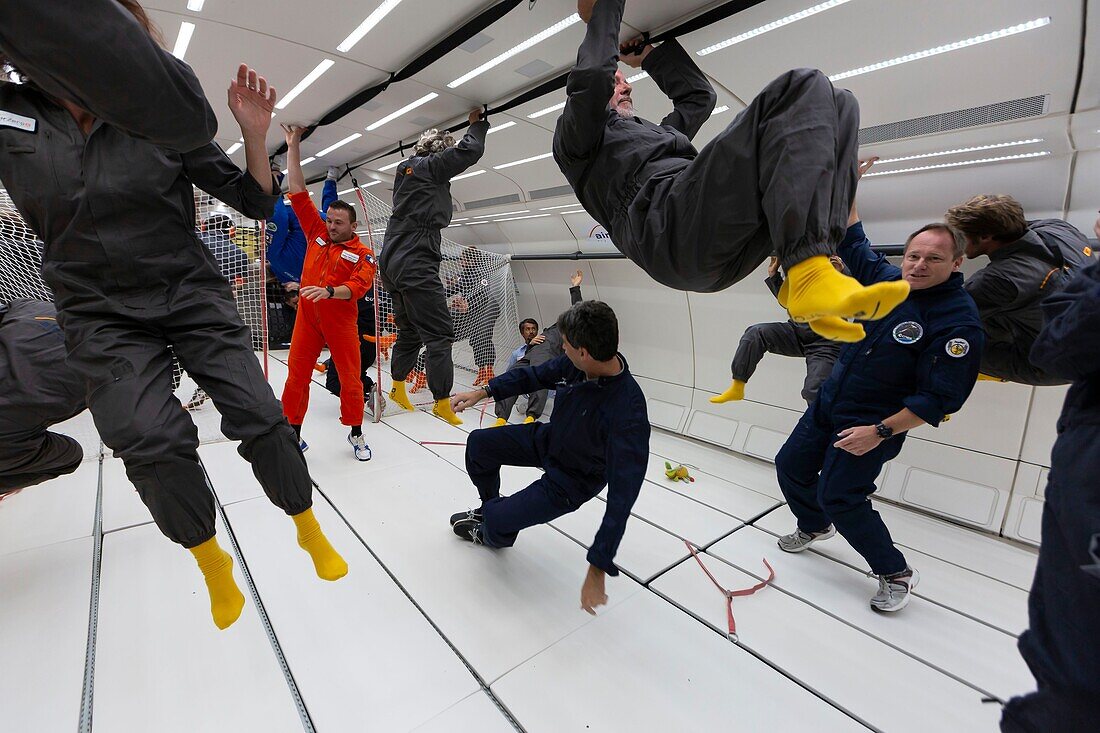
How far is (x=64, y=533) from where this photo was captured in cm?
253

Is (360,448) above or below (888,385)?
below

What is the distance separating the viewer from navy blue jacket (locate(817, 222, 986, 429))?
1.97 metres

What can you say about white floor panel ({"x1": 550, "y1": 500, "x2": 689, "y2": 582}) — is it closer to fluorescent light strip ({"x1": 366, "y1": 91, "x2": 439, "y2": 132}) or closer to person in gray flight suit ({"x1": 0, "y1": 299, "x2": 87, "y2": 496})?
person in gray flight suit ({"x1": 0, "y1": 299, "x2": 87, "y2": 496})

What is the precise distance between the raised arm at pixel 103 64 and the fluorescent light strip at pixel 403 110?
108 inches

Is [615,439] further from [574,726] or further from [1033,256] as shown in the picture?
[1033,256]

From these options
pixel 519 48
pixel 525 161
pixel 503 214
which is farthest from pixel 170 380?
pixel 503 214

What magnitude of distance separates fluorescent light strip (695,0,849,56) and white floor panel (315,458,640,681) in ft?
9.34

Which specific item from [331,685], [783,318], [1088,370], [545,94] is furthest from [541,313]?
[1088,370]

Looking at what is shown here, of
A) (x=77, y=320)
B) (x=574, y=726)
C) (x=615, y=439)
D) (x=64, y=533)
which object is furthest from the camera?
(x=64, y=533)

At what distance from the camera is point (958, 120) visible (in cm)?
244

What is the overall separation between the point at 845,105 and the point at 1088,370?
0.84 metres

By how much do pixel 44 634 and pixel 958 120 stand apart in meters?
4.93

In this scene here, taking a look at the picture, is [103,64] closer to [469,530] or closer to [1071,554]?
[1071,554]

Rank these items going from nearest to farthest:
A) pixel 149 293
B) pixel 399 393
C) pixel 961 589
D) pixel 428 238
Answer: pixel 149 293
pixel 961 589
pixel 428 238
pixel 399 393
